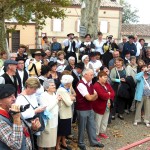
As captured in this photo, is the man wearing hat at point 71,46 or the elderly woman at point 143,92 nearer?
the elderly woman at point 143,92

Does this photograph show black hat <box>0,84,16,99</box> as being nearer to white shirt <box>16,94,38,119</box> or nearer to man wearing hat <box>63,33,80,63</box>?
white shirt <box>16,94,38,119</box>

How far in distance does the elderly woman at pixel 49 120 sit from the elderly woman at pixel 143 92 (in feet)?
11.3

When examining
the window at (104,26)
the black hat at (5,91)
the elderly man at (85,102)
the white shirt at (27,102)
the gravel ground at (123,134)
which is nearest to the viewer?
the black hat at (5,91)

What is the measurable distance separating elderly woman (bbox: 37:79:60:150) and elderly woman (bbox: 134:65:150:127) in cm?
343

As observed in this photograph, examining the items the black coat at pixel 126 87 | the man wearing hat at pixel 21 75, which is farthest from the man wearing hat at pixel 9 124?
the black coat at pixel 126 87

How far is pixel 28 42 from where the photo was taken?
39844 mm

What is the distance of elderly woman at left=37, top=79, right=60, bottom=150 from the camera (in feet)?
18.6

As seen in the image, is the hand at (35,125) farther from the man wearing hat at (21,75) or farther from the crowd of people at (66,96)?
the man wearing hat at (21,75)

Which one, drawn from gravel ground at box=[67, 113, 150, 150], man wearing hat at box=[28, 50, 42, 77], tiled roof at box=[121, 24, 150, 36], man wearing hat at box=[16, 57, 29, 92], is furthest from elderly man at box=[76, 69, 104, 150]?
tiled roof at box=[121, 24, 150, 36]

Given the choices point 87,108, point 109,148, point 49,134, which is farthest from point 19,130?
point 109,148

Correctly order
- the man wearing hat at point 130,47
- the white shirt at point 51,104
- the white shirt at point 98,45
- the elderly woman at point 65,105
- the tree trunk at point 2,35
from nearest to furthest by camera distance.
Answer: the white shirt at point 51,104 → the elderly woman at point 65,105 → the white shirt at point 98,45 → the man wearing hat at point 130,47 → the tree trunk at point 2,35

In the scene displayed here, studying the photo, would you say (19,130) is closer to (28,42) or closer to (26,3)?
(26,3)

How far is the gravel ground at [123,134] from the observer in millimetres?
7043

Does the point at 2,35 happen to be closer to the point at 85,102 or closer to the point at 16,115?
the point at 85,102
